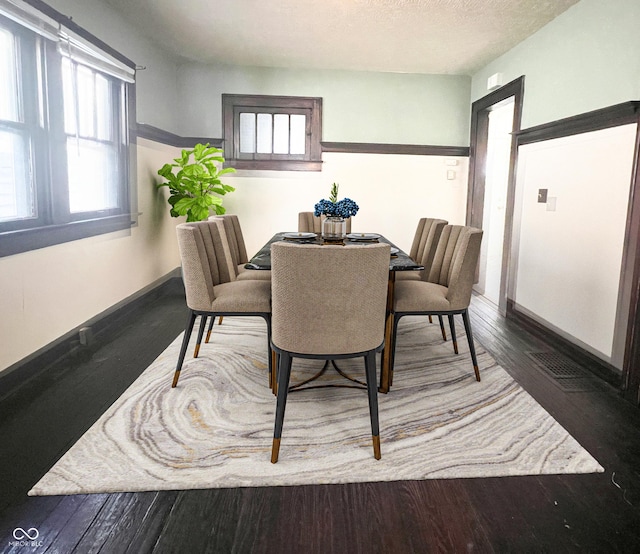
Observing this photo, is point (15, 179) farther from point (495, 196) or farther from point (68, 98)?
point (495, 196)

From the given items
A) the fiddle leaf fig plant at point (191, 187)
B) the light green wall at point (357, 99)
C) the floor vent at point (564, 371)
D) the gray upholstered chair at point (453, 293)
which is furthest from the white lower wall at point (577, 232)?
the fiddle leaf fig plant at point (191, 187)

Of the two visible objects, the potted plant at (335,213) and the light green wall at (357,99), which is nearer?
the potted plant at (335,213)

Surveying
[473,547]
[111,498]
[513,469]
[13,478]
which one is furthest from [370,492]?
[13,478]

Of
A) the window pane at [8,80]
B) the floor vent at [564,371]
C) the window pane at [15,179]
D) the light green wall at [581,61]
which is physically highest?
the light green wall at [581,61]

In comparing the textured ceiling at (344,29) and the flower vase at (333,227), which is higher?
the textured ceiling at (344,29)

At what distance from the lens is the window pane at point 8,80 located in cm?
252

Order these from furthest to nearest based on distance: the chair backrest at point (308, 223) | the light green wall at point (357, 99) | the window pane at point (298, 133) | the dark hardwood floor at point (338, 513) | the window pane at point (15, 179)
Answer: the window pane at point (298, 133) < the light green wall at point (357, 99) < the chair backrest at point (308, 223) < the window pane at point (15, 179) < the dark hardwood floor at point (338, 513)

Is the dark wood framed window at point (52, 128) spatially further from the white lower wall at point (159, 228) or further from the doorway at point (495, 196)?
the doorway at point (495, 196)

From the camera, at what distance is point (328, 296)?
1857mm

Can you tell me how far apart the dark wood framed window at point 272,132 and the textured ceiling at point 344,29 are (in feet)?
1.37

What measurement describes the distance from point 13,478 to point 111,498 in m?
0.42

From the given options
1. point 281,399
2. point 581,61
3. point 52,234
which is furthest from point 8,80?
point 581,61

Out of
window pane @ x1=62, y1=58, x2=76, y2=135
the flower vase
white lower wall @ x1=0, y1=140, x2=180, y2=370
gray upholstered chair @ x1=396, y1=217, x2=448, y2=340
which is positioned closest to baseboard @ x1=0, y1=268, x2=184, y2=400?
white lower wall @ x1=0, y1=140, x2=180, y2=370

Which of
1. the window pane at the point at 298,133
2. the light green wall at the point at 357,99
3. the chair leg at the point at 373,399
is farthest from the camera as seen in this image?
the window pane at the point at 298,133
